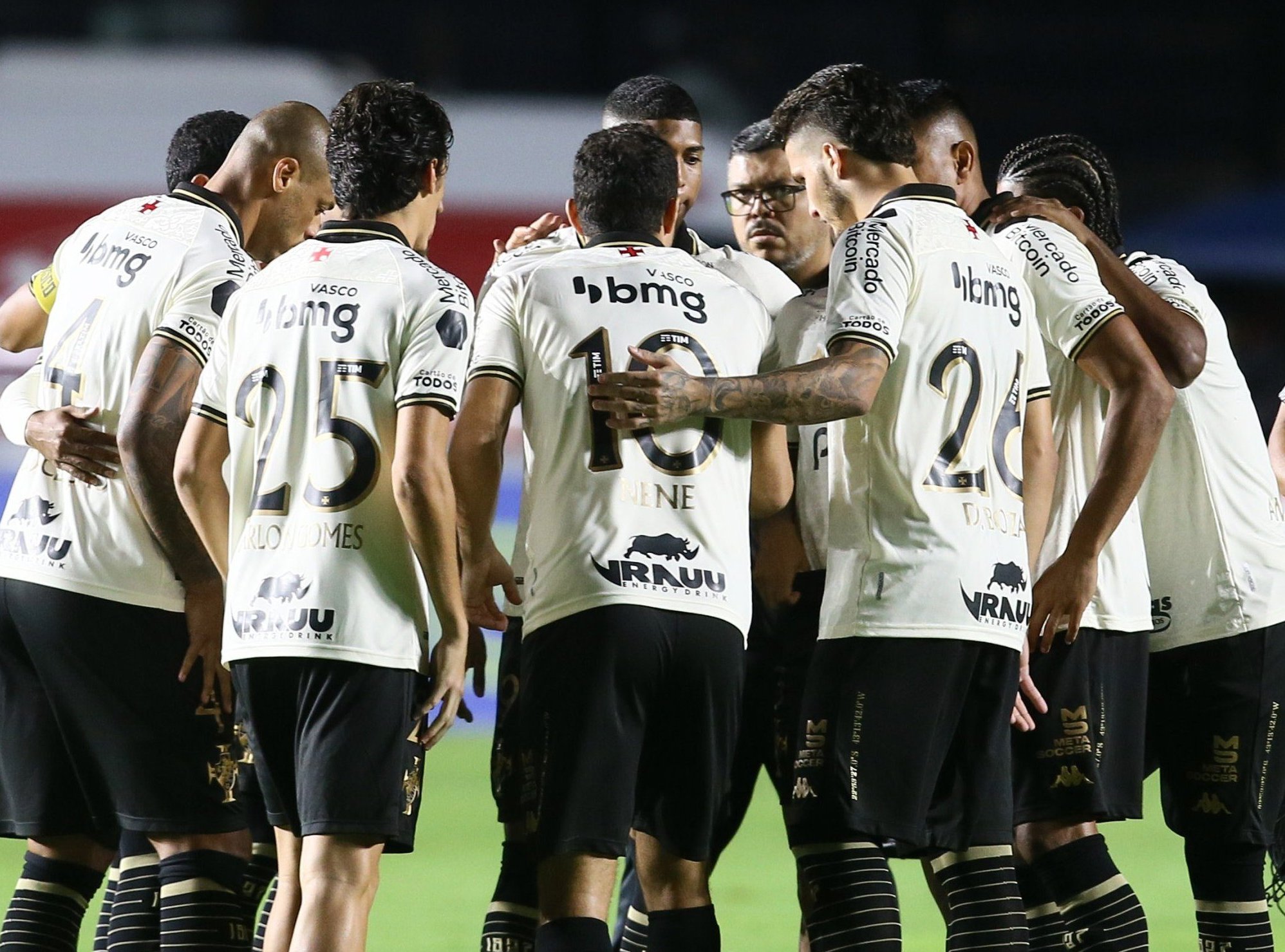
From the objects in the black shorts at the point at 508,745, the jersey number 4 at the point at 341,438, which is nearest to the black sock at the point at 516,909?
the black shorts at the point at 508,745

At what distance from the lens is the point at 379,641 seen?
359 cm

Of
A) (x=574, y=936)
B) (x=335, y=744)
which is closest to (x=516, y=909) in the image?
(x=574, y=936)

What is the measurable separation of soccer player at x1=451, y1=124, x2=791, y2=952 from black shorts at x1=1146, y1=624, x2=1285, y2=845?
1445 mm

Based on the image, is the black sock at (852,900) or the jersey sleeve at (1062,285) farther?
the jersey sleeve at (1062,285)

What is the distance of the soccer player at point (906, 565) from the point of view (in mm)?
3729

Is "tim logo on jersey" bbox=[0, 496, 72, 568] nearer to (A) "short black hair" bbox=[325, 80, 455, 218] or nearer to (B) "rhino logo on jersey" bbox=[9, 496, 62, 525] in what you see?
(B) "rhino logo on jersey" bbox=[9, 496, 62, 525]

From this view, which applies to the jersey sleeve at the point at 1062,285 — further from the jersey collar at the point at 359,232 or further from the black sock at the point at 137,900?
the black sock at the point at 137,900

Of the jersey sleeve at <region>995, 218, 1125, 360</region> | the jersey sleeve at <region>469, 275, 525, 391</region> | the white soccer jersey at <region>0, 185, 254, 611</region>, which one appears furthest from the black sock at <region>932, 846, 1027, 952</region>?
the white soccer jersey at <region>0, 185, 254, 611</region>

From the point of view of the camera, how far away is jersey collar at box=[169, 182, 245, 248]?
14.3 feet

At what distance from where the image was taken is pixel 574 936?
142 inches

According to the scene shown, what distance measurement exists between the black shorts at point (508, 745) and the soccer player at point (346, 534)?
0.34m

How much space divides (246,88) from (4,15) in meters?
6.80

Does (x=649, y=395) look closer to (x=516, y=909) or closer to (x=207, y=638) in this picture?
(x=207, y=638)

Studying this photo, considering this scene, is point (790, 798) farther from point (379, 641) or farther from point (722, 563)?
point (379, 641)
